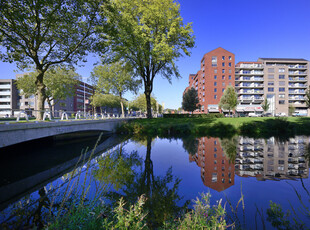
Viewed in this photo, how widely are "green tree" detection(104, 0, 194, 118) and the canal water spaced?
545 inches

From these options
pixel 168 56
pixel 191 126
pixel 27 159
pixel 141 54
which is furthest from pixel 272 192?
pixel 141 54

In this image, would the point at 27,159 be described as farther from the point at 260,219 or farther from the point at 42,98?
the point at 260,219

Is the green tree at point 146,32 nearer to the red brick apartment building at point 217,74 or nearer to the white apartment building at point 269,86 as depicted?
the red brick apartment building at point 217,74

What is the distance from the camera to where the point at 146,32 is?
62.7ft

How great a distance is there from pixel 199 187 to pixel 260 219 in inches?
79.4

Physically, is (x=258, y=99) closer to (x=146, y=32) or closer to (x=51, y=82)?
(x=146, y=32)

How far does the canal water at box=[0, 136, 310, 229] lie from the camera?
3.78 m

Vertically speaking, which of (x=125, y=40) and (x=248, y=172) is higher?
(x=125, y=40)

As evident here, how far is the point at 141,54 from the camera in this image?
19.9 metres

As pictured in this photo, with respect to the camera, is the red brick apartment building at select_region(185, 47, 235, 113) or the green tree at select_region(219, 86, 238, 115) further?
the red brick apartment building at select_region(185, 47, 235, 113)

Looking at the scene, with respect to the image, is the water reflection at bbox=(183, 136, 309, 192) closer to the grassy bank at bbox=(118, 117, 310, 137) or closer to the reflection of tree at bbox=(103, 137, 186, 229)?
the reflection of tree at bbox=(103, 137, 186, 229)

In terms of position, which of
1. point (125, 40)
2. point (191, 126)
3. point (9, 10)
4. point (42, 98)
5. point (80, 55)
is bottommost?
point (191, 126)

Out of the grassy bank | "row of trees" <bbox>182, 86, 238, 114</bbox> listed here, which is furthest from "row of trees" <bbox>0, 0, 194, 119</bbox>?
"row of trees" <bbox>182, 86, 238, 114</bbox>

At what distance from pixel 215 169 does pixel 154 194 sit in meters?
3.86
